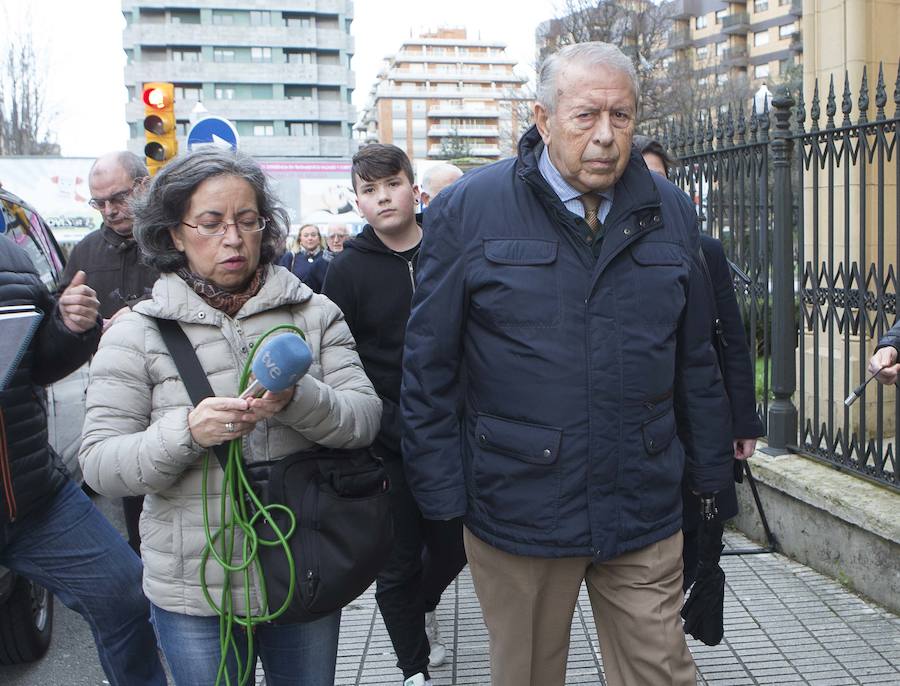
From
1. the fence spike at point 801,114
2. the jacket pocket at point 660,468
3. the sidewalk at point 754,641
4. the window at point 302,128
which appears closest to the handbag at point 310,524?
the jacket pocket at point 660,468

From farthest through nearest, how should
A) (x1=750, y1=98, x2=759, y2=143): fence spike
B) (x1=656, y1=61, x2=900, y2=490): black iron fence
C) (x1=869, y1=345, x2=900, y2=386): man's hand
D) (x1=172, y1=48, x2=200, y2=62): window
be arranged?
1. (x1=172, y1=48, x2=200, y2=62): window
2. (x1=750, y1=98, x2=759, y2=143): fence spike
3. (x1=656, y1=61, x2=900, y2=490): black iron fence
4. (x1=869, y1=345, x2=900, y2=386): man's hand

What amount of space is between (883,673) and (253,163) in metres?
3.22

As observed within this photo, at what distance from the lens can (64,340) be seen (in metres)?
3.20

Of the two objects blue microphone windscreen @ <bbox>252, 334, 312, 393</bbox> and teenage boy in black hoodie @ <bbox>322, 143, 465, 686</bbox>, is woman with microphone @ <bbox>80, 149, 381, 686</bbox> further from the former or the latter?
teenage boy in black hoodie @ <bbox>322, 143, 465, 686</bbox>

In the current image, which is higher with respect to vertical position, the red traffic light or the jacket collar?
the red traffic light

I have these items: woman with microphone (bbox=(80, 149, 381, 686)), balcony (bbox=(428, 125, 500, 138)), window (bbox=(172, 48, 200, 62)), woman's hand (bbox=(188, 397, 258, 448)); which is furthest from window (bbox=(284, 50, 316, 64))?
woman's hand (bbox=(188, 397, 258, 448))

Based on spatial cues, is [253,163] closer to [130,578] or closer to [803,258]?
[130,578]

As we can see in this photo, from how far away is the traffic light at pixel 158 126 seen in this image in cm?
899

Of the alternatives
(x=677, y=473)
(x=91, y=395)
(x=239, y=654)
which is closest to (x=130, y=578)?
(x=239, y=654)

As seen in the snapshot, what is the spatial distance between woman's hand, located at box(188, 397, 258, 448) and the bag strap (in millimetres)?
100

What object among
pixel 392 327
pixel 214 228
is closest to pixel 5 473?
pixel 214 228

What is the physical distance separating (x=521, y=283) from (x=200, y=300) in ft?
2.74

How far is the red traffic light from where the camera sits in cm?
929

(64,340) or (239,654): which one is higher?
(64,340)
